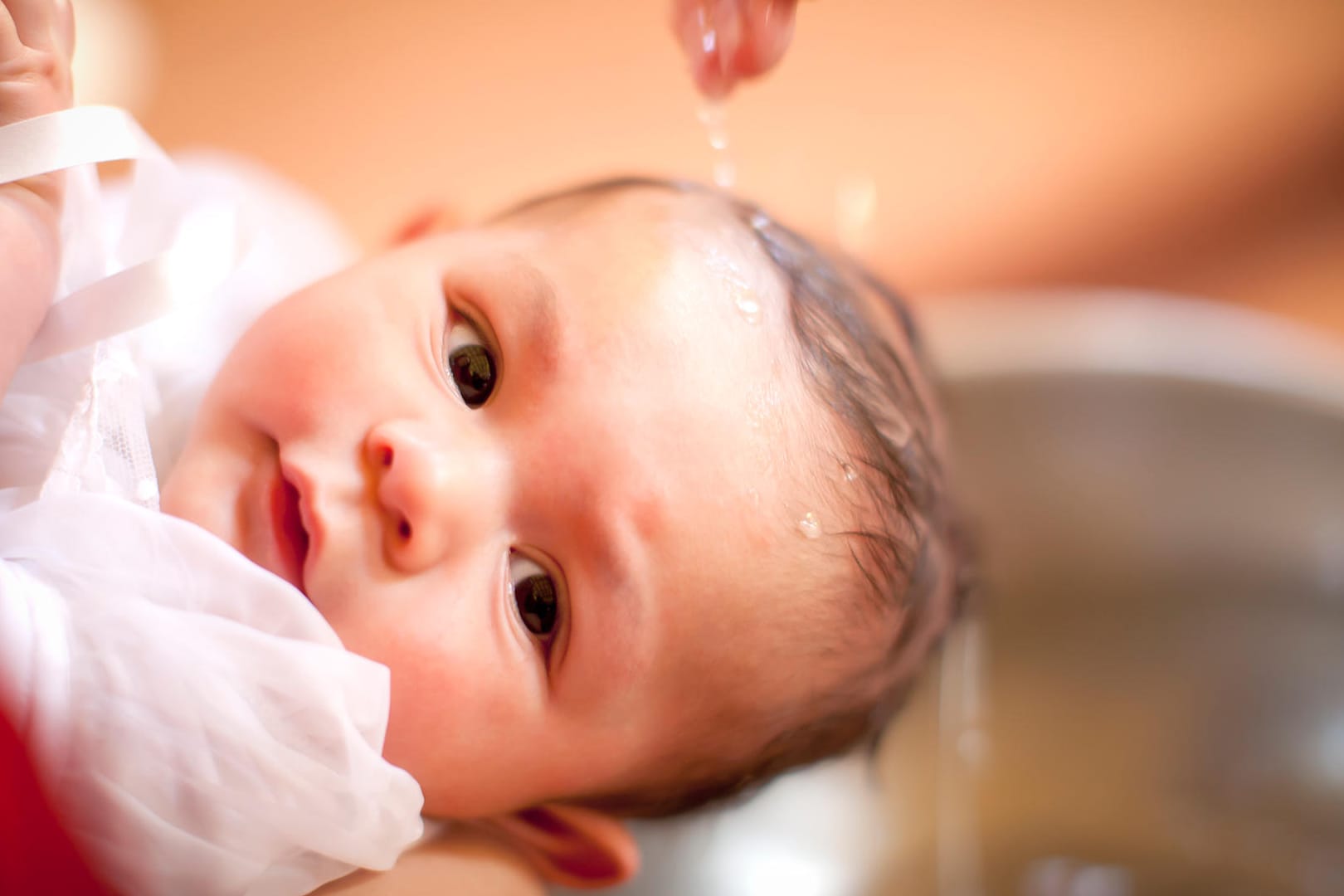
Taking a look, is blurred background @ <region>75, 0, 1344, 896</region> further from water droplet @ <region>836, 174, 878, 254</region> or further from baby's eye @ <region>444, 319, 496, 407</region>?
baby's eye @ <region>444, 319, 496, 407</region>

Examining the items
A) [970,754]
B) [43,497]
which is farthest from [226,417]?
[970,754]

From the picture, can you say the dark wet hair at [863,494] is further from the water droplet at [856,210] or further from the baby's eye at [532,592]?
the water droplet at [856,210]

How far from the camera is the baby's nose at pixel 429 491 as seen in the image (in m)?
0.49

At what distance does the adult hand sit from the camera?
56 cm

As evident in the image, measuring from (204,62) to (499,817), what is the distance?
2.91 feet

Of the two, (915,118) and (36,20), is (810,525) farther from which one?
(915,118)

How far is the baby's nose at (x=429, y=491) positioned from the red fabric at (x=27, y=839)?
16cm

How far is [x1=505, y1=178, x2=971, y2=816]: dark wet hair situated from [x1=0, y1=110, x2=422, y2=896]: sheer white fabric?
0.61ft

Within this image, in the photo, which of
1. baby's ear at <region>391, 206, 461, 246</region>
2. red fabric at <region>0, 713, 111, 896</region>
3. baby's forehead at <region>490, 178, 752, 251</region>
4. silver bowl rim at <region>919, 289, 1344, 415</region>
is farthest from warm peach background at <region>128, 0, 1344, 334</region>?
red fabric at <region>0, 713, 111, 896</region>

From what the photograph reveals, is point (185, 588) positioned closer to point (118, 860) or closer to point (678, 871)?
point (118, 860)

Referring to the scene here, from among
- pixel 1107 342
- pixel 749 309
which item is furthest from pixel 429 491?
pixel 1107 342

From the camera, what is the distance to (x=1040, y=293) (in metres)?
1.20

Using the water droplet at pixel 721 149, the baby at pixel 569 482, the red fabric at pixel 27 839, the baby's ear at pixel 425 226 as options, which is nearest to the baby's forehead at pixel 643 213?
the baby at pixel 569 482

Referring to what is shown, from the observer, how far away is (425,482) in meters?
0.48
